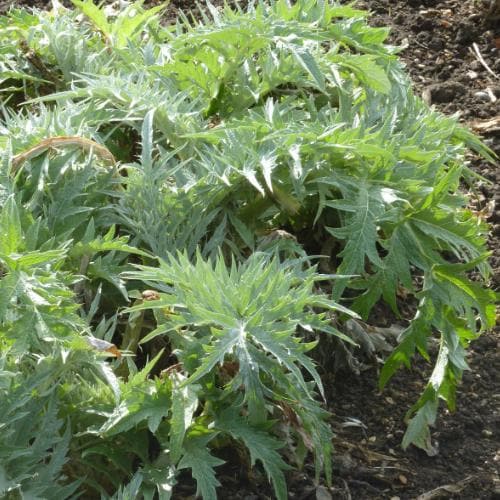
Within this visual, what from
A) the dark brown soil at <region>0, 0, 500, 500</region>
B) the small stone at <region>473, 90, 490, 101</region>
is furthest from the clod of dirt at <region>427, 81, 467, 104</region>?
the dark brown soil at <region>0, 0, 500, 500</region>

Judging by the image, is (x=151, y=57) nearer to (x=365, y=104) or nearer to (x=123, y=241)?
(x=365, y=104)

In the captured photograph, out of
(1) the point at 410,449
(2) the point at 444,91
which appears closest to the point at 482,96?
(2) the point at 444,91

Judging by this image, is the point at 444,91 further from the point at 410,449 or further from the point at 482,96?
the point at 410,449

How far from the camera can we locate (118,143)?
3.23 metres

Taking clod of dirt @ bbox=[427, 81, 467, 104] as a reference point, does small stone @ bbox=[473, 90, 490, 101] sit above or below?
below

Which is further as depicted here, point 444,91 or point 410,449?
point 444,91

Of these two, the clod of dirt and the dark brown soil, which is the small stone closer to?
the clod of dirt

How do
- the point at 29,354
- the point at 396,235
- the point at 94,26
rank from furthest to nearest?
the point at 94,26 < the point at 396,235 < the point at 29,354

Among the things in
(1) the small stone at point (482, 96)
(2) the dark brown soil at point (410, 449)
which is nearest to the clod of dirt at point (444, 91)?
(1) the small stone at point (482, 96)

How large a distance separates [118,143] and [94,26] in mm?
578

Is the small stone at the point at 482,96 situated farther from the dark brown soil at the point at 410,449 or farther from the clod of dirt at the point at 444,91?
the dark brown soil at the point at 410,449

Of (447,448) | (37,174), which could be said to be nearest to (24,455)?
(37,174)

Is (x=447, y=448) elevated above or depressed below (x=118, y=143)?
below

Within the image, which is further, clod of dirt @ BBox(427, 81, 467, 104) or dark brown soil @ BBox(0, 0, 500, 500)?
clod of dirt @ BBox(427, 81, 467, 104)
